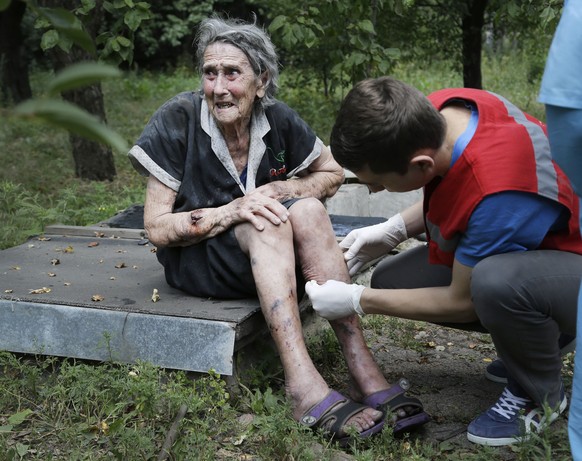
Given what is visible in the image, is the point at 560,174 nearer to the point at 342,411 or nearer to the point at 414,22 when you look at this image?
the point at 342,411

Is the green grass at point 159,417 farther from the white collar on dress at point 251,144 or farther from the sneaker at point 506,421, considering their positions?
the white collar on dress at point 251,144

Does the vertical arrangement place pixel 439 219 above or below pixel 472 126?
below

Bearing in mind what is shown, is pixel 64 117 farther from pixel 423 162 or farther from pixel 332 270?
pixel 332 270

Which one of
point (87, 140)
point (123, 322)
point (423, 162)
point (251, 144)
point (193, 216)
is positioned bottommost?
point (87, 140)

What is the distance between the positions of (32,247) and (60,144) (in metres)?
3.98

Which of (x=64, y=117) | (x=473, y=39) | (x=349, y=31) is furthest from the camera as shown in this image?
(x=473, y=39)

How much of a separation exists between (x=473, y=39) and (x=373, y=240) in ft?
20.1

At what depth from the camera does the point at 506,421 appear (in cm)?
266

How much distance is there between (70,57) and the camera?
20.2 feet

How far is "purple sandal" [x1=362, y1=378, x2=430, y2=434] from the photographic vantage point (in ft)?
8.68

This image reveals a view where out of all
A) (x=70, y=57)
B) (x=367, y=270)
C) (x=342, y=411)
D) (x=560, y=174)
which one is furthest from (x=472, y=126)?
(x=70, y=57)

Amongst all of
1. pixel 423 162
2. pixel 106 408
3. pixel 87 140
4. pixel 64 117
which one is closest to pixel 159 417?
pixel 106 408

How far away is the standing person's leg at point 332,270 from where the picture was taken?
110 inches

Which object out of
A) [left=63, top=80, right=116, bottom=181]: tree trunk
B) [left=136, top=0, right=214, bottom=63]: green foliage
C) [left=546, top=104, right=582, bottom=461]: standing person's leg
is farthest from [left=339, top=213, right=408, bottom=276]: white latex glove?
[left=136, top=0, right=214, bottom=63]: green foliage
